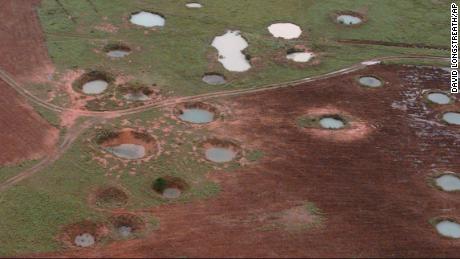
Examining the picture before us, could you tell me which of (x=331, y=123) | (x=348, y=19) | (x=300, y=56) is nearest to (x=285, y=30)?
(x=300, y=56)

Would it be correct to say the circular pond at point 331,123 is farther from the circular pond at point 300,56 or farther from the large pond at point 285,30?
the large pond at point 285,30

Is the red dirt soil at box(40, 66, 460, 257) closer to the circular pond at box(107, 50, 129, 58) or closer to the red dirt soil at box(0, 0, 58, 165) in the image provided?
the red dirt soil at box(0, 0, 58, 165)

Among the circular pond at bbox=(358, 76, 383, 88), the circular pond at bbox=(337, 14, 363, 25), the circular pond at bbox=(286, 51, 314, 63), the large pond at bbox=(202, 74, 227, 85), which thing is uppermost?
the circular pond at bbox=(337, 14, 363, 25)

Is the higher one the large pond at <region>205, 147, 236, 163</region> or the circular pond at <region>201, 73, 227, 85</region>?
the circular pond at <region>201, 73, 227, 85</region>

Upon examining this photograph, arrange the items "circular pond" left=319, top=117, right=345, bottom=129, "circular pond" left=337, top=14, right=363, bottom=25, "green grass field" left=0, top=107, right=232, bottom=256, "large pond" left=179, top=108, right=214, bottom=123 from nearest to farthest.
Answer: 1. "green grass field" left=0, top=107, right=232, bottom=256
2. "large pond" left=179, top=108, right=214, bottom=123
3. "circular pond" left=319, top=117, right=345, bottom=129
4. "circular pond" left=337, top=14, right=363, bottom=25

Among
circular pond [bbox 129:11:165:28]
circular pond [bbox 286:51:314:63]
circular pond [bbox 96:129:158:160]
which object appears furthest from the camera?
circular pond [bbox 129:11:165:28]

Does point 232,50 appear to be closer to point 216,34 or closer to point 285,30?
point 216,34

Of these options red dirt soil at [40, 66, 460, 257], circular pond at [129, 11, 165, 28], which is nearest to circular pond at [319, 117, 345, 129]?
red dirt soil at [40, 66, 460, 257]
